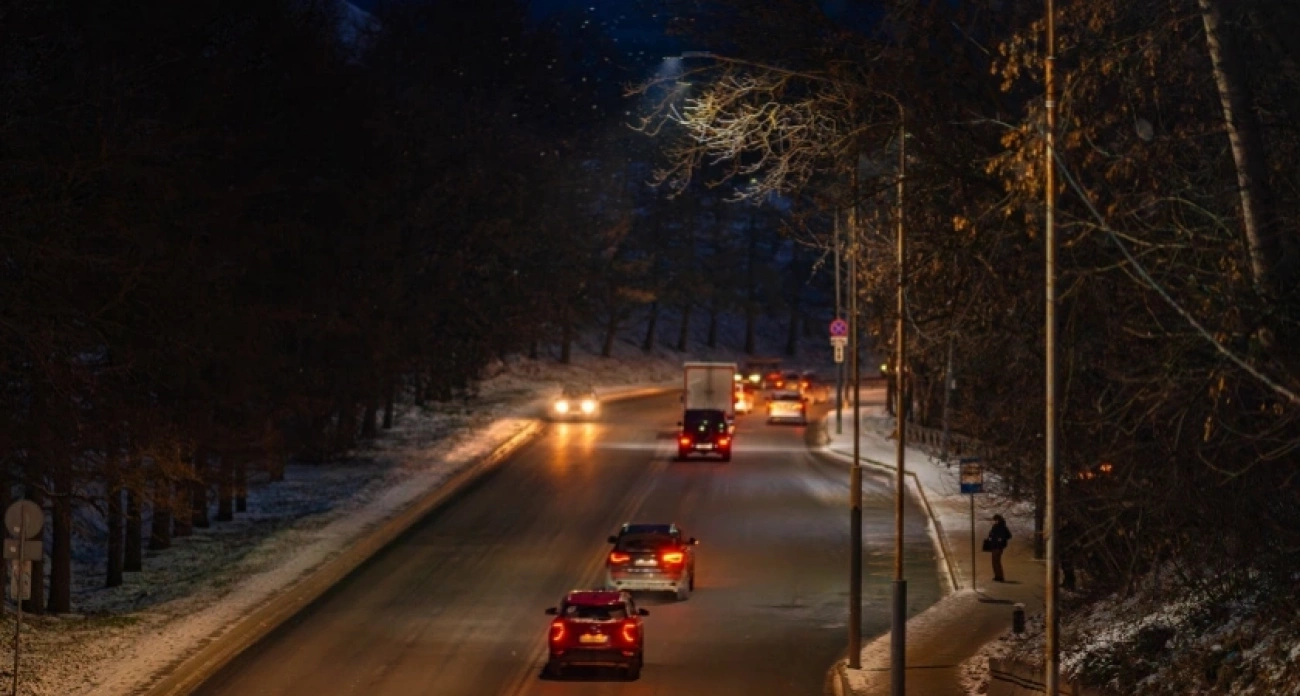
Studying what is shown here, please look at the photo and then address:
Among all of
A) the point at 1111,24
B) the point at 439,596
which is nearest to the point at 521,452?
the point at 439,596

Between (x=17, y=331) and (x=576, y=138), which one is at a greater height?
(x=576, y=138)

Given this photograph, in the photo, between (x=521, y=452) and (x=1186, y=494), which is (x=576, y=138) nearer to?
(x=521, y=452)

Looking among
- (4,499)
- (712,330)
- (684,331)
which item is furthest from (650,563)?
(712,330)

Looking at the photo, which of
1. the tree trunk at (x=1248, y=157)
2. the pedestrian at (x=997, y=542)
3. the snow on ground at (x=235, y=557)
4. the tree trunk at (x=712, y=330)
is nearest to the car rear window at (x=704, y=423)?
the snow on ground at (x=235, y=557)

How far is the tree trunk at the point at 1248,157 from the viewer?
526 inches

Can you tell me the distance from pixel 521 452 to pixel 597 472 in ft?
21.3

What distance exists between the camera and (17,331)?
68.0 feet

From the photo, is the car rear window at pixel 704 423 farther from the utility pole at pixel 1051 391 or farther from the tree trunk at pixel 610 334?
the tree trunk at pixel 610 334

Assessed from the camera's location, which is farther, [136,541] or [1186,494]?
[136,541]

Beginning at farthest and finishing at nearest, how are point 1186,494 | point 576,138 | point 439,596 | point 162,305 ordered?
point 576,138, point 439,596, point 162,305, point 1186,494

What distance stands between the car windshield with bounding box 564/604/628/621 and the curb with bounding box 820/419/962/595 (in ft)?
19.1

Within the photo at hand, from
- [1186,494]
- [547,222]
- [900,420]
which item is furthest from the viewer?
[547,222]

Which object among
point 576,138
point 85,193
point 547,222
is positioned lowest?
point 85,193

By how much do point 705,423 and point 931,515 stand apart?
1498cm
